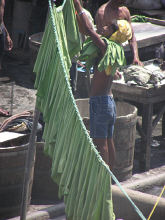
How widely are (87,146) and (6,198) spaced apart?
2340mm

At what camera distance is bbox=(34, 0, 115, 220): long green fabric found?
149 inches

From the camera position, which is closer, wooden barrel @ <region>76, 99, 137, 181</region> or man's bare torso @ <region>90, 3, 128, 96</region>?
man's bare torso @ <region>90, 3, 128, 96</region>

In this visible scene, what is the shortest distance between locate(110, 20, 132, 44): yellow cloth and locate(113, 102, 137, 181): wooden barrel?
114cm

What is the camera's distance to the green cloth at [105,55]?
6035 mm

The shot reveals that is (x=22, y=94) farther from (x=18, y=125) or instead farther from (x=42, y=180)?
(x=42, y=180)

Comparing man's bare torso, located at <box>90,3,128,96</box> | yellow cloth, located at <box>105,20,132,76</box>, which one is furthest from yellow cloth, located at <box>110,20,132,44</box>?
man's bare torso, located at <box>90,3,128,96</box>

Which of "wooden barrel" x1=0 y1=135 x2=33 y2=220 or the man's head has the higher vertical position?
the man's head

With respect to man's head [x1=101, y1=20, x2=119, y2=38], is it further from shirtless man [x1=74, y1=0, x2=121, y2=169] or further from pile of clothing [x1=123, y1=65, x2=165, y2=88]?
pile of clothing [x1=123, y1=65, x2=165, y2=88]

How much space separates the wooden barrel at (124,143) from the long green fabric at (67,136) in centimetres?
→ 226

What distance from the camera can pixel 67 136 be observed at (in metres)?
4.16

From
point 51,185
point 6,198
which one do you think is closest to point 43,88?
point 6,198

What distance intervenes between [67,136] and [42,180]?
254 cm

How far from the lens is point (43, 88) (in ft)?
15.2

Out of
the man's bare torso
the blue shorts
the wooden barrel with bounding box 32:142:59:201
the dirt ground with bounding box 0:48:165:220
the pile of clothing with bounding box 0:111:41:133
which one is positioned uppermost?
the man's bare torso
